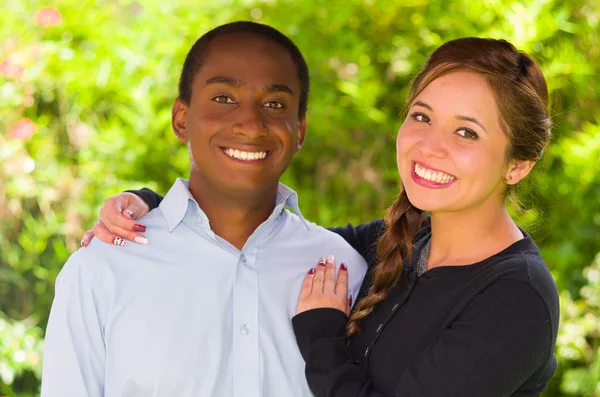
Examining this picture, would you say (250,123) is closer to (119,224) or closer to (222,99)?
(222,99)

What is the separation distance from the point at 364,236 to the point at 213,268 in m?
0.59

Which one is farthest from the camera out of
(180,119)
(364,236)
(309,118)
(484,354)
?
(309,118)

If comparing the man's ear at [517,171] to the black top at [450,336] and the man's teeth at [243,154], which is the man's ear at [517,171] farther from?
the man's teeth at [243,154]

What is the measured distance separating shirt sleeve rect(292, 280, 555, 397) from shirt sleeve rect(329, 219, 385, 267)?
22.0 inches

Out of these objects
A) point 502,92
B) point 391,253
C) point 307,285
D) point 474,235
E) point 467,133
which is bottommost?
point 307,285

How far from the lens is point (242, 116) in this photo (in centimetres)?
209

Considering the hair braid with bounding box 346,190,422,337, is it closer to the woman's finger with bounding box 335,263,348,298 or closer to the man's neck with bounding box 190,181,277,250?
the woman's finger with bounding box 335,263,348,298

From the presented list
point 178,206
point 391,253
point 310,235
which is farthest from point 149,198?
point 391,253

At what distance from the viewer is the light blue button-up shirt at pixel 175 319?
6.34 feet

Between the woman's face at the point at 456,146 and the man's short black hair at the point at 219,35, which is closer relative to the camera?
the woman's face at the point at 456,146

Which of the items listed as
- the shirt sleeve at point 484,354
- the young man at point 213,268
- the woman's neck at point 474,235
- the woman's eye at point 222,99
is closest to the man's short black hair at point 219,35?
the young man at point 213,268

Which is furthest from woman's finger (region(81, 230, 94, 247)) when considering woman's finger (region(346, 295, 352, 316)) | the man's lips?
A: woman's finger (region(346, 295, 352, 316))

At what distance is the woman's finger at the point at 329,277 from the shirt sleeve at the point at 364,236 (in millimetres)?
194

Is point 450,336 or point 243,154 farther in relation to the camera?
point 243,154
